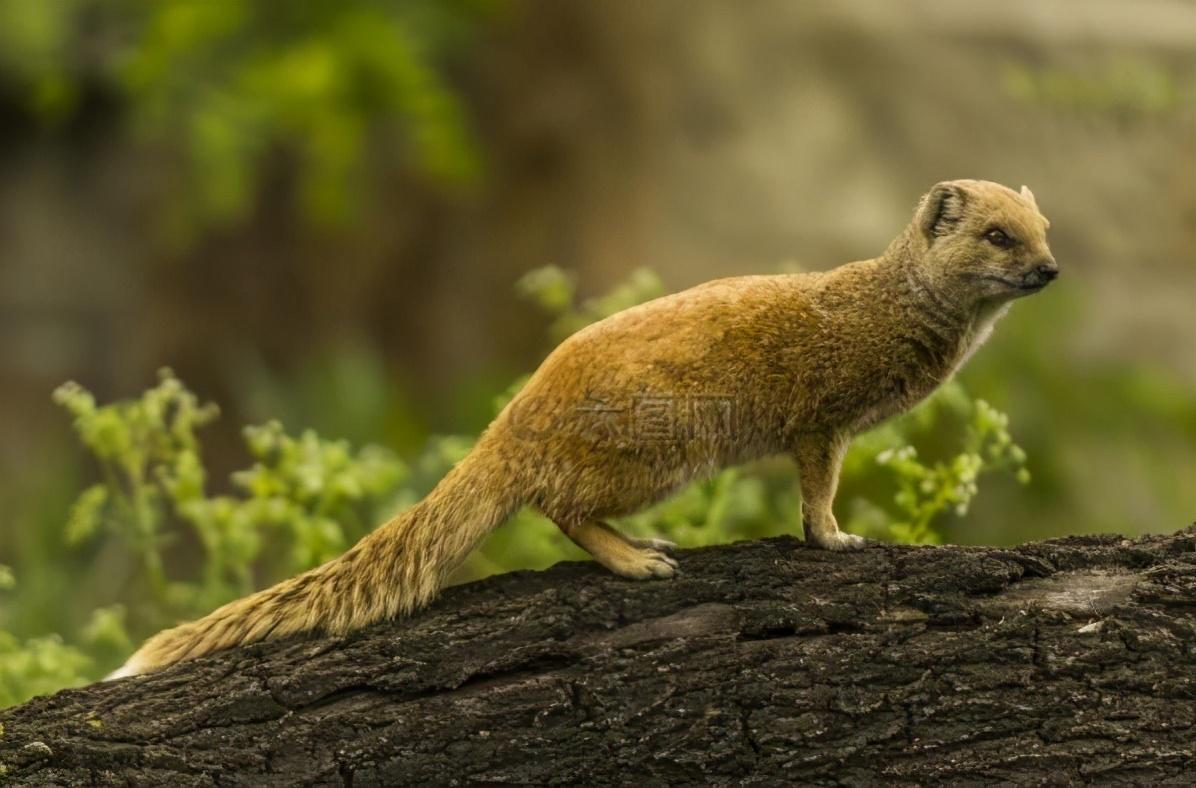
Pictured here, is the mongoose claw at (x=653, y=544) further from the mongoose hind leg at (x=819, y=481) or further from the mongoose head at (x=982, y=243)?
the mongoose head at (x=982, y=243)

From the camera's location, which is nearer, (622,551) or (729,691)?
→ (729,691)

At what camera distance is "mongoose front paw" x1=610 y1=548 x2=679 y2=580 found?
2.93 metres

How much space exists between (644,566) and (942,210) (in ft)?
3.69

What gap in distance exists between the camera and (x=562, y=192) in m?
7.29

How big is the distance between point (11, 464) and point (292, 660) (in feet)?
20.9

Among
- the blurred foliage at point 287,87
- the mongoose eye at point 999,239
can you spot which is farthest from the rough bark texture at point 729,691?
the blurred foliage at point 287,87

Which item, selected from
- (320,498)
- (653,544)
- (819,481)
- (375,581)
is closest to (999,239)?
(819,481)

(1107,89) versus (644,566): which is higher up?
(1107,89)

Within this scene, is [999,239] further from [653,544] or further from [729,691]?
[729,691]

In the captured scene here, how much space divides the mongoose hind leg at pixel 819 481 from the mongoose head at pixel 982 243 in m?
0.47

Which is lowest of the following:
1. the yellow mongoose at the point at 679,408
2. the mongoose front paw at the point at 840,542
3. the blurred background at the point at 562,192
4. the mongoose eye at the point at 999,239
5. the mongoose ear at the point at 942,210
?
the mongoose front paw at the point at 840,542

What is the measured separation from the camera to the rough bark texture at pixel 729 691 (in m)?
2.58

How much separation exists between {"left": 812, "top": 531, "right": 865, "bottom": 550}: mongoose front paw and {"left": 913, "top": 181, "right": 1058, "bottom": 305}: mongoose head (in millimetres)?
645

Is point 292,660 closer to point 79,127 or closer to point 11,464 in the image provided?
point 11,464
